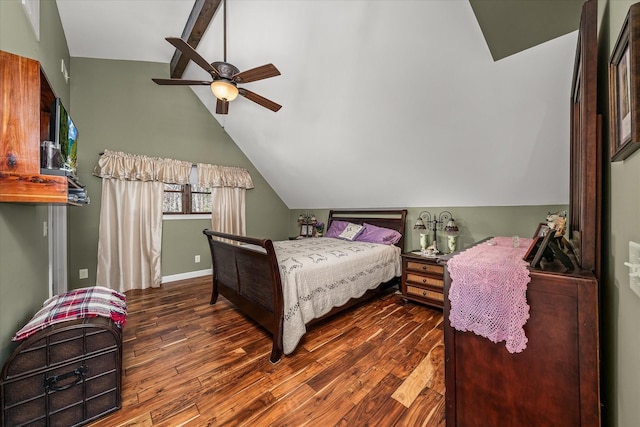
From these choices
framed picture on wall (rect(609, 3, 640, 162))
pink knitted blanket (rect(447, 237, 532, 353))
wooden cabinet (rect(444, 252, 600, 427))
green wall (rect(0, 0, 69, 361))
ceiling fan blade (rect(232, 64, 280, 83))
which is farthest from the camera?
ceiling fan blade (rect(232, 64, 280, 83))

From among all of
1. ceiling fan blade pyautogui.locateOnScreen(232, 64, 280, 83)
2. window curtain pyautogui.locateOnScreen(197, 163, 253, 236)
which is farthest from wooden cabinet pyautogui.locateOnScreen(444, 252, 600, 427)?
window curtain pyautogui.locateOnScreen(197, 163, 253, 236)

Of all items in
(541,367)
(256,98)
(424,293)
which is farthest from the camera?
(424,293)

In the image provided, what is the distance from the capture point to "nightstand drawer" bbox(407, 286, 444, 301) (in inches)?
107

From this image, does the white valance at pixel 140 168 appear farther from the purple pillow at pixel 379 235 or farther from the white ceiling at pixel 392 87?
the purple pillow at pixel 379 235

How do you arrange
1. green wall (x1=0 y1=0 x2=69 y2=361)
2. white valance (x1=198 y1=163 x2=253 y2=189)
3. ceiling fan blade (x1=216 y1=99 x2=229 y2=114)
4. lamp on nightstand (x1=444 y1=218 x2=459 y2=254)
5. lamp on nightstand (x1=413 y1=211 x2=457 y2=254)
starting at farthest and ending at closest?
white valance (x1=198 y1=163 x2=253 y2=189) < lamp on nightstand (x1=413 y1=211 x2=457 y2=254) < lamp on nightstand (x1=444 y1=218 x2=459 y2=254) < ceiling fan blade (x1=216 y1=99 x2=229 y2=114) < green wall (x1=0 y1=0 x2=69 y2=361)

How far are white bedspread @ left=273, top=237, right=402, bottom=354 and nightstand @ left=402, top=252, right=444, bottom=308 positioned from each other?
292 mm

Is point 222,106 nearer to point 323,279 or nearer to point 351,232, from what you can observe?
point 323,279

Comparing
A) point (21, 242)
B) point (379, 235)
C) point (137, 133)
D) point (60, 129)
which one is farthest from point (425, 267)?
point (137, 133)

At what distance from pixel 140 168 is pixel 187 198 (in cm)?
79

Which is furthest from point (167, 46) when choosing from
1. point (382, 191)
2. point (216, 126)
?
point (382, 191)

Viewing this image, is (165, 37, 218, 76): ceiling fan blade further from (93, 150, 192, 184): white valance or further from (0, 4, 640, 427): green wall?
(93, 150, 192, 184): white valance

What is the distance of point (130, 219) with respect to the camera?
3.53m

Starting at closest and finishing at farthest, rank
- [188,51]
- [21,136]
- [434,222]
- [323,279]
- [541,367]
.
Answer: [541,367] < [21,136] < [188,51] < [323,279] < [434,222]

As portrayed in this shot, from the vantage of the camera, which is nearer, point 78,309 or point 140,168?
point 78,309
